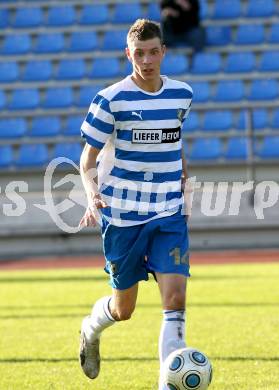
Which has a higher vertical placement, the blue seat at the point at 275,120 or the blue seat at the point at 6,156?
the blue seat at the point at 275,120

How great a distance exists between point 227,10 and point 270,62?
177cm

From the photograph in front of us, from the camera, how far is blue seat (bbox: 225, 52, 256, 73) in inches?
805

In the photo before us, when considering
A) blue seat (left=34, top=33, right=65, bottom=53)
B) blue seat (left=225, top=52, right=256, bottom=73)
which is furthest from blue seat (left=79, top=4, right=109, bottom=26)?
blue seat (left=225, top=52, right=256, bottom=73)

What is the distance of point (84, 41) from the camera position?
859 inches

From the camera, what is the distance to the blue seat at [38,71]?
70.5 feet

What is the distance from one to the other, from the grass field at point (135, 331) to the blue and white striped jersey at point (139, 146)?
1.16 m

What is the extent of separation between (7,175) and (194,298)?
24.0ft

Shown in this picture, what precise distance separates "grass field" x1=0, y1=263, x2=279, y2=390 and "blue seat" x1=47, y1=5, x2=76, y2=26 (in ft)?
28.5

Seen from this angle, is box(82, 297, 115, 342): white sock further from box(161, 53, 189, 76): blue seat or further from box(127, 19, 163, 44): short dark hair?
box(161, 53, 189, 76): blue seat

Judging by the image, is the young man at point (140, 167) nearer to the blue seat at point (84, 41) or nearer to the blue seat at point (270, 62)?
the blue seat at point (270, 62)

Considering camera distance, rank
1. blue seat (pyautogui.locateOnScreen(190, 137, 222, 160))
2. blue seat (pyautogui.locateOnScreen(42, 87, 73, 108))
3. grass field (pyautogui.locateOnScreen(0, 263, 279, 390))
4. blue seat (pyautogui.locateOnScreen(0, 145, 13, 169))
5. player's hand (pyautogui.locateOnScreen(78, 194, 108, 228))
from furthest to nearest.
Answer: blue seat (pyautogui.locateOnScreen(42, 87, 73, 108))
blue seat (pyautogui.locateOnScreen(0, 145, 13, 169))
blue seat (pyautogui.locateOnScreen(190, 137, 222, 160))
grass field (pyautogui.locateOnScreen(0, 263, 279, 390))
player's hand (pyautogui.locateOnScreen(78, 194, 108, 228))

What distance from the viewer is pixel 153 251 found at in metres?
5.94

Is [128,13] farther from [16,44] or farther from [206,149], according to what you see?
[206,149]

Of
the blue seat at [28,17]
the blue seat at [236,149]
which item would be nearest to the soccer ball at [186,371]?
the blue seat at [236,149]
